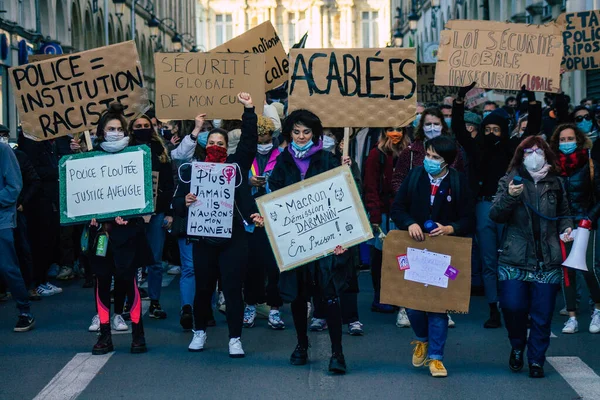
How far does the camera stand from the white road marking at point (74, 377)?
6938mm

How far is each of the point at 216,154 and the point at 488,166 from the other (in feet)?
9.02

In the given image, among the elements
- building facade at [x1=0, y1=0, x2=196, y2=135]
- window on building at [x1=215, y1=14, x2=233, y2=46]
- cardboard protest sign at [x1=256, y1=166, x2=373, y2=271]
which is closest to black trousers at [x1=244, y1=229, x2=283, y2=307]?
cardboard protest sign at [x1=256, y1=166, x2=373, y2=271]

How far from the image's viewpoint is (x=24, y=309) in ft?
31.2

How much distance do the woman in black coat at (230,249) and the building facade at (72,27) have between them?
17.4 meters

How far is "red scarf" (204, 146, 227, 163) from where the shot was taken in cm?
831

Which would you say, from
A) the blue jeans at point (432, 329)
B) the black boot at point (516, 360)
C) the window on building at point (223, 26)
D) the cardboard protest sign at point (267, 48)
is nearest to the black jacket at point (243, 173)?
the blue jeans at point (432, 329)

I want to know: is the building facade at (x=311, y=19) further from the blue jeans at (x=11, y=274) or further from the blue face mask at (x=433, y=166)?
the blue face mask at (x=433, y=166)

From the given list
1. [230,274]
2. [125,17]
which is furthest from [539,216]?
[125,17]

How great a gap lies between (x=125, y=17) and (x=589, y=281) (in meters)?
37.8

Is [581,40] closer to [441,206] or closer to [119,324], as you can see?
[441,206]

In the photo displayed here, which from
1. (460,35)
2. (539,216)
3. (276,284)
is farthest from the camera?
(460,35)

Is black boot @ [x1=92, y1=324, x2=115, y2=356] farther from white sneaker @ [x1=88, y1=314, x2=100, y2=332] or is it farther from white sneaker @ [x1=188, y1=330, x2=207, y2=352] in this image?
white sneaker @ [x1=88, y1=314, x2=100, y2=332]

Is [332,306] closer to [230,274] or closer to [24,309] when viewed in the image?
[230,274]

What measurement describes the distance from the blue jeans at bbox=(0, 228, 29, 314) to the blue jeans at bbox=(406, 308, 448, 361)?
355 centimetres
